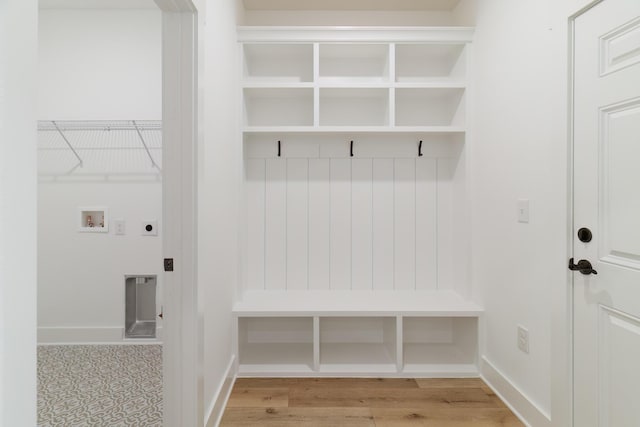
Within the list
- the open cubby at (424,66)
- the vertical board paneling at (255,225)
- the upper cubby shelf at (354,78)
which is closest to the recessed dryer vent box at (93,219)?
the vertical board paneling at (255,225)

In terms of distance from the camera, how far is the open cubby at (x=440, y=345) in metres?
2.45

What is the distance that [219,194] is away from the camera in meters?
1.96

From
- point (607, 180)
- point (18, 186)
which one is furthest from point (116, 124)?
point (607, 180)

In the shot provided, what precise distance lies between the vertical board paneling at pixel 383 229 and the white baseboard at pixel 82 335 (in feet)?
6.19

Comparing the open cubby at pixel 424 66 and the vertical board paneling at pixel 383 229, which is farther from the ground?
the open cubby at pixel 424 66

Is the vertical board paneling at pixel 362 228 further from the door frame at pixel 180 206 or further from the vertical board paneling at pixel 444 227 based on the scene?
the door frame at pixel 180 206

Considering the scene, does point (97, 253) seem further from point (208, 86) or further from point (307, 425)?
point (307, 425)

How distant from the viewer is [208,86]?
1727 mm

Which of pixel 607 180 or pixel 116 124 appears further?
pixel 116 124

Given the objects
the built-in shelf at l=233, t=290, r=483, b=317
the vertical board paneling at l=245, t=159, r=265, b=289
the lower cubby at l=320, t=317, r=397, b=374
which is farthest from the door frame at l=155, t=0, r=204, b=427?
the vertical board paneling at l=245, t=159, r=265, b=289

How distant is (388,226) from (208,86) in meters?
1.69

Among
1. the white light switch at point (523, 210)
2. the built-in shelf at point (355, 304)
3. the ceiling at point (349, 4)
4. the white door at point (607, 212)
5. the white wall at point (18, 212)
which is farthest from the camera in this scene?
the ceiling at point (349, 4)

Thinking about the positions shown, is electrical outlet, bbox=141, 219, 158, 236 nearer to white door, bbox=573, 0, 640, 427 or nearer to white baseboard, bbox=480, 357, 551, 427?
white baseboard, bbox=480, 357, 551, 427

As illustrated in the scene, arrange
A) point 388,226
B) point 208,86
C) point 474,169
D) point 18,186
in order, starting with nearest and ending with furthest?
point 18,186, point 208,86, point 474,169, point 388,226
